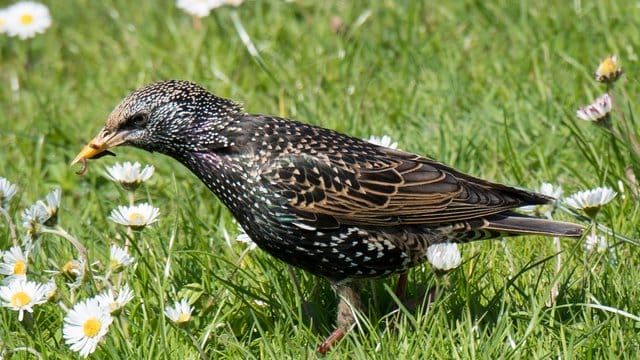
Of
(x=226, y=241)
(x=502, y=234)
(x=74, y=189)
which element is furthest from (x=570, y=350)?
(x=74, y=189)

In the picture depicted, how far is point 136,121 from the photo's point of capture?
477cm

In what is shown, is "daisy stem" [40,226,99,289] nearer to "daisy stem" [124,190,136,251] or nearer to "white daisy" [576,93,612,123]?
"daisy stem" [124,190,136,251]

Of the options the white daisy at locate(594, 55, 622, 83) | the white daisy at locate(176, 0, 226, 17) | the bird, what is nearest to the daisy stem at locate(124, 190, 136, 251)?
the bird

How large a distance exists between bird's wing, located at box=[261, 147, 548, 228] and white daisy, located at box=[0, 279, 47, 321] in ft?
3.17

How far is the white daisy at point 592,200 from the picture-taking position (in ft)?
14.8

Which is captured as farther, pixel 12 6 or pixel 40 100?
pixel 12 6

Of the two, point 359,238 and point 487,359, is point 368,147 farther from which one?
point 487,359

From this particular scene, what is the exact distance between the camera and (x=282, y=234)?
4.52 m

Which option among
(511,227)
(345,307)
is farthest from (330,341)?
(511,227)

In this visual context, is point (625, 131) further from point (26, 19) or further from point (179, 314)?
point (26, 19)

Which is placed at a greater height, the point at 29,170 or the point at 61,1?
the point at 61,1

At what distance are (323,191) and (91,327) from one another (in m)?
1.06

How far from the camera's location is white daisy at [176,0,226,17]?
23.5 feet

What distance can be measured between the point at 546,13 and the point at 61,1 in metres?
3.52
